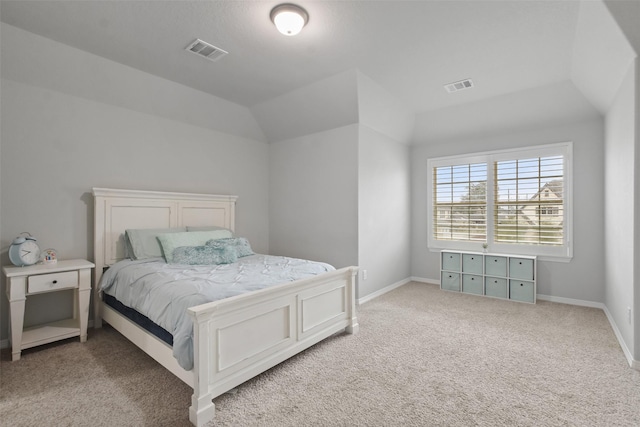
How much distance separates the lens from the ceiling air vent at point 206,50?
9.18 ft

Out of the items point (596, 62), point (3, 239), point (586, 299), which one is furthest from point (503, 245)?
point (3, 239)

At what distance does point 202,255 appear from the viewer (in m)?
3.07

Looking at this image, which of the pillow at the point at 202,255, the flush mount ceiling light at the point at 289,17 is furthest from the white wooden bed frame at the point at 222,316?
the flush mount ceiling light at the point at 289,17

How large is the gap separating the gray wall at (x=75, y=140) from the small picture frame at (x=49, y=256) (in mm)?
129

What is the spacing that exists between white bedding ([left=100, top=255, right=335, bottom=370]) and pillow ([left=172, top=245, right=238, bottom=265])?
10 centimetres

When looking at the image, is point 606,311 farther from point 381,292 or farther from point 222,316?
point 222,316

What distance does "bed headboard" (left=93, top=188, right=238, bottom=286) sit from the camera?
10.5ft

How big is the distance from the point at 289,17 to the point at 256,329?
2.27 metres

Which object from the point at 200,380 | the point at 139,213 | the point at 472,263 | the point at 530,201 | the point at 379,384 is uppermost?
the point at 530,201

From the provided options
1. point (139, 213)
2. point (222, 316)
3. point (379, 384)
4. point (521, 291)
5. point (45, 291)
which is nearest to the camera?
point (222, 316)

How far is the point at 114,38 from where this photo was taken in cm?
270

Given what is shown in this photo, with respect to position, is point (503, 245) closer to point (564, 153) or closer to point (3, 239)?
point (564, 153)

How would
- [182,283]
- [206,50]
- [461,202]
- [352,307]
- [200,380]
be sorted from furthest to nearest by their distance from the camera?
[461,202], [352,307], [206,50], [182,283], [200,380]

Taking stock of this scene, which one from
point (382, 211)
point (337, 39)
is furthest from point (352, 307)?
point (337, 39)
